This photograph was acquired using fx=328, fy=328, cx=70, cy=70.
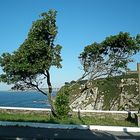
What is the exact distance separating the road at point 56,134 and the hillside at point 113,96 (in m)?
30.2

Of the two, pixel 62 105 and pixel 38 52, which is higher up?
pixel 38 52

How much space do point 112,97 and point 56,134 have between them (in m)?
41.4

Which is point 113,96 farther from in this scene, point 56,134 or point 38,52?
point 56,134

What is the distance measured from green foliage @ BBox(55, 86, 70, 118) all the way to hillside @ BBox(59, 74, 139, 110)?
A: 83.7ft

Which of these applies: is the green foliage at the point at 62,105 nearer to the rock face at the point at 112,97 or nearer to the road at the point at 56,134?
the road at the point at 56,134

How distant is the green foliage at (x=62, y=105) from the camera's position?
22.4m

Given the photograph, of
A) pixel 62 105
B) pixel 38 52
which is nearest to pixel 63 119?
pixel 62 105

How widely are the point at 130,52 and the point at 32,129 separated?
1062 centimetres

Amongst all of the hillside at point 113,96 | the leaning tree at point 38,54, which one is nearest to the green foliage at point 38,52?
the leaning tree at point 38,54

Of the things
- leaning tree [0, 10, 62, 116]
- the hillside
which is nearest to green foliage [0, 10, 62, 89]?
leaning tree [0, 10, 62, 116]

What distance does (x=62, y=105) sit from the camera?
2252 centimetres

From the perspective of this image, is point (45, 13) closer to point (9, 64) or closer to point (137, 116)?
point (9, 64)

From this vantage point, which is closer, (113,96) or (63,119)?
(63,119)

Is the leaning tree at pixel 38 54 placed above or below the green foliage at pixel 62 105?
above
